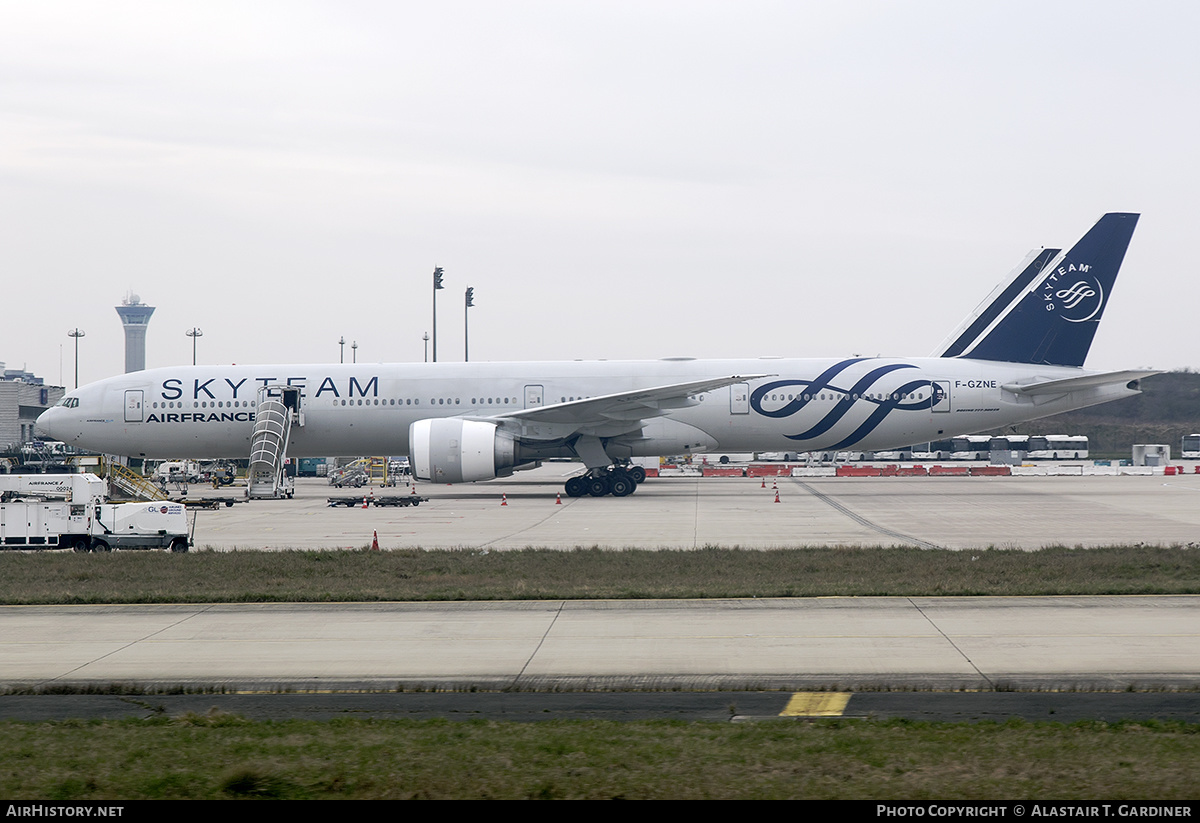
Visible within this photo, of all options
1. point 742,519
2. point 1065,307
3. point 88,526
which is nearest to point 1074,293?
point 1065,307

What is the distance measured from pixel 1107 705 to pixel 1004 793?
2912 mm

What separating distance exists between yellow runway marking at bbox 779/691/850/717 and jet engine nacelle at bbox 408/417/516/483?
24.6 meters

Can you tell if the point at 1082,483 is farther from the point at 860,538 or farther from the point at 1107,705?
the point at 1107,705

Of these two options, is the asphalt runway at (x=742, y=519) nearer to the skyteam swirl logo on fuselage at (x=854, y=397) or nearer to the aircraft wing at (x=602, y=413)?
the aircraft wing at (x=602, y=413)

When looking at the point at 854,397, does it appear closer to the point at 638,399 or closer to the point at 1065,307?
the point at 638,399

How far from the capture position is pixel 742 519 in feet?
85.6

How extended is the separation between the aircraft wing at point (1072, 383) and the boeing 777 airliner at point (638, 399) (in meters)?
0.05

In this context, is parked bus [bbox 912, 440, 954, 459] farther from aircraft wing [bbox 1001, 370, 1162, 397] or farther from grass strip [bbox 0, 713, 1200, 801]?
grass strip [bbox 0, 713, 1200, 801]

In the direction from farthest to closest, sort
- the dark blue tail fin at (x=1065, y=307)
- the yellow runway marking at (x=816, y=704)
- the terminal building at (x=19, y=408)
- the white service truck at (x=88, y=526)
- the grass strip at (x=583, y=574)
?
the terminal building at (x=19, y=408) < the dark blue tail fin at (x=1065, y=307) < the white service truck at (x=88, y=526) < the grass strip at (x=583, y=574) < the yellow runway marking at (x=816, y=704)

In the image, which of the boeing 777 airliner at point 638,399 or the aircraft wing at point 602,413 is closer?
the aircraft wing at point 602,413

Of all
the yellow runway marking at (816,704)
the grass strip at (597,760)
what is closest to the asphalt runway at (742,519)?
the yellow runway marking at (816,704)

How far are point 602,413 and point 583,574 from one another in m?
18.1

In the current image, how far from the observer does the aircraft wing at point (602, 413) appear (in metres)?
33.2

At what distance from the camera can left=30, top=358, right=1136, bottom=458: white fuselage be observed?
3528 centimetres
